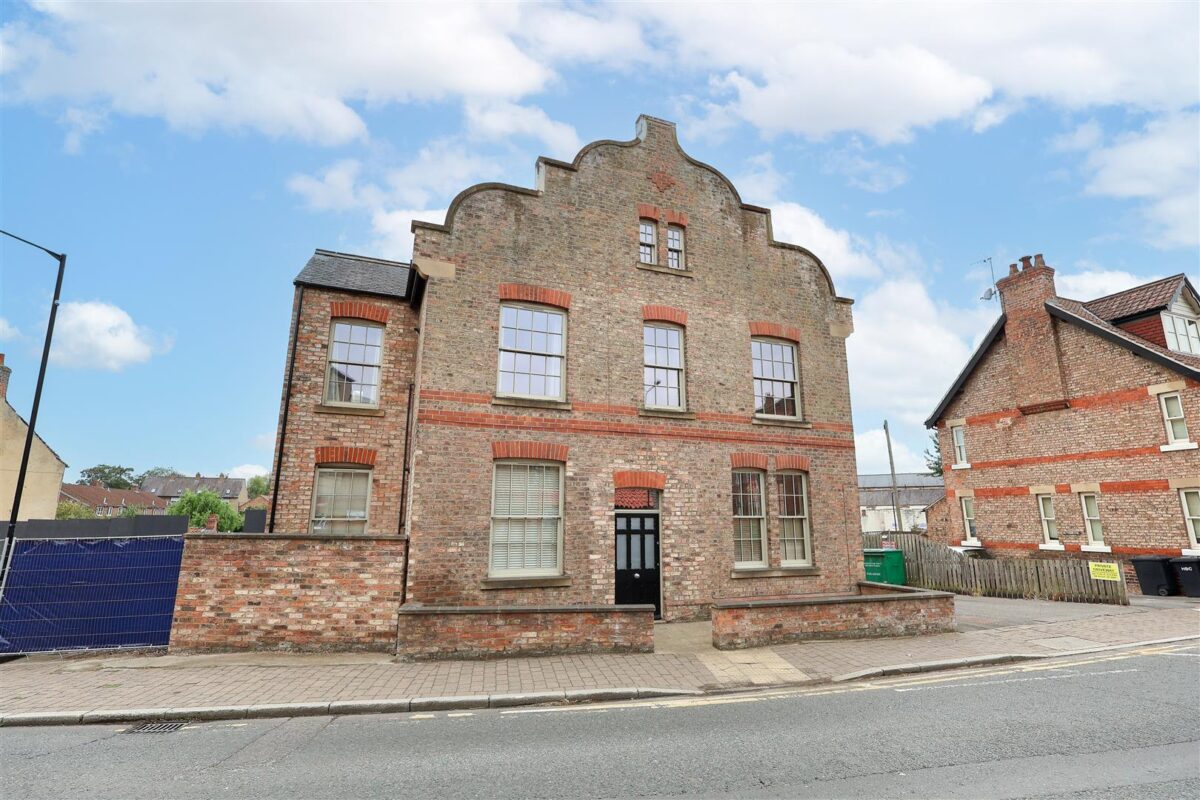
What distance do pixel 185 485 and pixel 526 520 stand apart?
114 meters

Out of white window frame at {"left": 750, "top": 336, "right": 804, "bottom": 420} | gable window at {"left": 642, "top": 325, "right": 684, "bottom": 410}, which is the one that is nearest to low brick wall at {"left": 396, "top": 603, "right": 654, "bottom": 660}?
gable window at {"left": 642, "top": 325, "right": 684, "bottom": 410}

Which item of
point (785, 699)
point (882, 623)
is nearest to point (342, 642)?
point (785, 699)

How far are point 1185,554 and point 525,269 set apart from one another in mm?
20004

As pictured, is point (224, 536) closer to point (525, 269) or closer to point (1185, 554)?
point (525, 269)

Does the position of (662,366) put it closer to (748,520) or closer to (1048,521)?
(748,520)

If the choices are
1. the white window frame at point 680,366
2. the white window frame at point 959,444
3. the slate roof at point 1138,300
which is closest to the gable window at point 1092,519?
the white window frame at point 959,444

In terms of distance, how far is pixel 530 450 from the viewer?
1145 cm

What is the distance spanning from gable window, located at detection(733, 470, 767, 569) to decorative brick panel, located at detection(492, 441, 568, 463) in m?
4.31

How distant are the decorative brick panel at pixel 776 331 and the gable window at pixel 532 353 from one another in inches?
193

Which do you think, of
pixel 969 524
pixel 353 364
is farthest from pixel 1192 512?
pixel 353 364

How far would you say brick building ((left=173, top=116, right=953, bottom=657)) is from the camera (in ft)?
34.4

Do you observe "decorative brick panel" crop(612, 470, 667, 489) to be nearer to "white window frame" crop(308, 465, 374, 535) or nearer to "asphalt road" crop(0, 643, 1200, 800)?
"asphalt road" crop(0, 643, 1200, 800)

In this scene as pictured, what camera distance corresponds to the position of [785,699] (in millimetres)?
7043

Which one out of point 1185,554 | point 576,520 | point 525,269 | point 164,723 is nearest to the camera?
point 164,723
